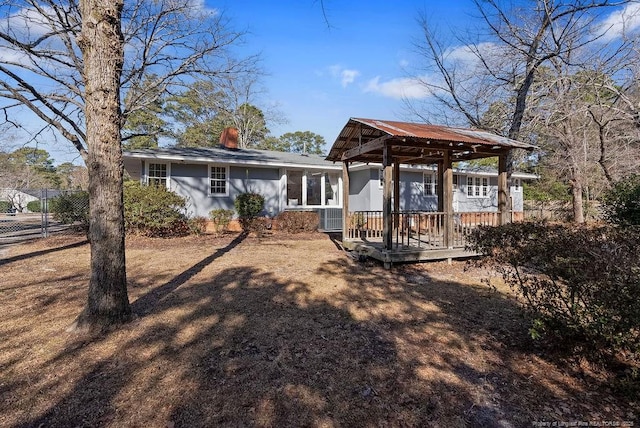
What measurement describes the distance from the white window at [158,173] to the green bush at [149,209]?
41.8 inches

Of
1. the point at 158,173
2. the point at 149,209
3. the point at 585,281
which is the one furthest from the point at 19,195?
the point at 585,281

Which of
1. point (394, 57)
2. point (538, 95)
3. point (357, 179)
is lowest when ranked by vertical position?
point (357, 179)

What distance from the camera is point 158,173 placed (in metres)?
12.5

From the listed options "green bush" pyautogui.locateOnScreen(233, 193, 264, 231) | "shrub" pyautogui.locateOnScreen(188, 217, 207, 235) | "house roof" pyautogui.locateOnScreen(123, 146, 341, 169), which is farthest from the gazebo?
"shrub" pyautogui.locateOnScreen(188, 217, 207, 235)

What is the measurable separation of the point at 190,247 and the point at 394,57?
1179cm

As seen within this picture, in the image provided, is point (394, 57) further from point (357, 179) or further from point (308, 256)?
point (308, 256)

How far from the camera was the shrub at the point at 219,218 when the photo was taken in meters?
13.1

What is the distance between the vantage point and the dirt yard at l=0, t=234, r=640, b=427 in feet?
8.45

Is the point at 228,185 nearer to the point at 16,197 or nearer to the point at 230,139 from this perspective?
the point at 230,139

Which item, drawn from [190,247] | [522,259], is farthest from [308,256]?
[522,259]

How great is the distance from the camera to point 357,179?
53.8 ft

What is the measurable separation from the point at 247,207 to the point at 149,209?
3.70m

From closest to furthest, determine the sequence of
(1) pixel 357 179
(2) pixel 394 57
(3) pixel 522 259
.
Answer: (3) pixel 522 259 → (2) pixel 394 57 → (1) pixel 357 179

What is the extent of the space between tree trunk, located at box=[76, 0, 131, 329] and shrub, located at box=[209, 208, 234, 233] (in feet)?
30.1
